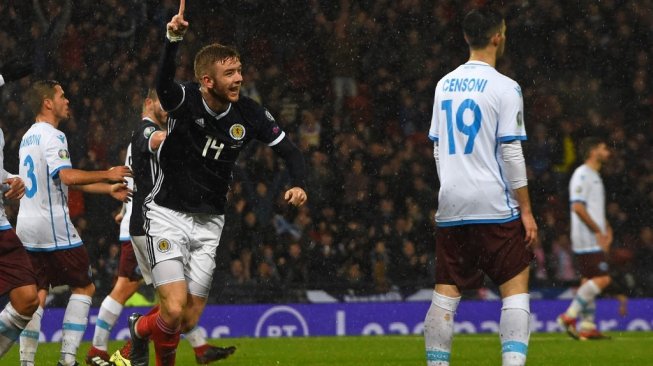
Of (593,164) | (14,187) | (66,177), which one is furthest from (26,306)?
(593,164)

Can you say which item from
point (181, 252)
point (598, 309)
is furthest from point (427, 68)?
point (181, 252)

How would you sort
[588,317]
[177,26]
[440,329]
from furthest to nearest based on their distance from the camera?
[588,317] → [440,329] → [177,26]

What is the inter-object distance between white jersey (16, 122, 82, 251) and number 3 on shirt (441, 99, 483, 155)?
3.67 m

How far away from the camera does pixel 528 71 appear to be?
18031 mm

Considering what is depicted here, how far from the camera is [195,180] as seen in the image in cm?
739

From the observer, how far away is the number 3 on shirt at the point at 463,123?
6.77 metres

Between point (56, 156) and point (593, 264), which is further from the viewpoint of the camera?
point (593, 264)

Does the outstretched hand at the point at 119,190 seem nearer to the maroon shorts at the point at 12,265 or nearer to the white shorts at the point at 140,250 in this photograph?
the maroon shorts at the point at 12,265

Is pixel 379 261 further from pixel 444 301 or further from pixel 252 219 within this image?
pixel 444 301

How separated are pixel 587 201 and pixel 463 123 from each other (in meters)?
7.25

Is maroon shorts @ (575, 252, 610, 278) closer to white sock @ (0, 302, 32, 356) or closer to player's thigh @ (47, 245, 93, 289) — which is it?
player's thigh @ (47, 245, 93, 289)

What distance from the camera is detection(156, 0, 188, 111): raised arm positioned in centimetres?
664

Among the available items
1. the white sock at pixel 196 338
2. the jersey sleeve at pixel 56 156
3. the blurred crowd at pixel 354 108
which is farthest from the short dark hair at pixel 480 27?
the blurred crowd at pixel 354 108

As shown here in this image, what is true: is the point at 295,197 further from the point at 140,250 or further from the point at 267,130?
the point at 140,250
